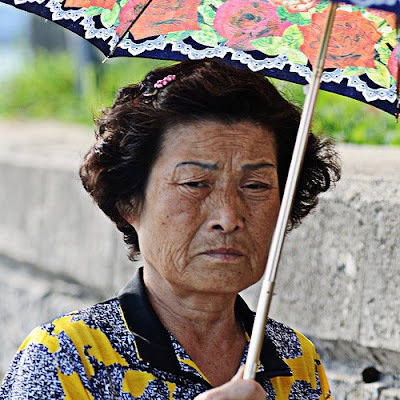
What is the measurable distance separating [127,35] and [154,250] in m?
0.69

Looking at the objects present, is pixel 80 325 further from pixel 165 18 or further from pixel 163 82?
pixel 165 18

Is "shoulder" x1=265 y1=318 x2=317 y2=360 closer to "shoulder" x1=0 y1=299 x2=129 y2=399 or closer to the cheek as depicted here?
the cheek

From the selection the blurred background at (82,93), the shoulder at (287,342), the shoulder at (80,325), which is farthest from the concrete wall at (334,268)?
the shoulder at (80,325)

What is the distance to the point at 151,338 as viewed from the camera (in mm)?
2562

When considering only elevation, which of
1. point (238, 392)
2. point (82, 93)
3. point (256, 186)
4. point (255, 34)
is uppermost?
point (255, 34)

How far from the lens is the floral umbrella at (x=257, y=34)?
9.07 feet

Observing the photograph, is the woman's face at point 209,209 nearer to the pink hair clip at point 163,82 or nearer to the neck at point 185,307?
the neck at point 185,307

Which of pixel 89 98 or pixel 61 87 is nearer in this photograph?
pixel 89 98

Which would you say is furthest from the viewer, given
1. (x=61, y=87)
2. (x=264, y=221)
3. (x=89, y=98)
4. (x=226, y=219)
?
(x=61, y=87)

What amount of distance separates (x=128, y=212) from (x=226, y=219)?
0.36 meters

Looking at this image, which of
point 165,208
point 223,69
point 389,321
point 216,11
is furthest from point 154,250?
point 389,321

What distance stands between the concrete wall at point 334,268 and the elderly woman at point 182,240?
0.75 meters

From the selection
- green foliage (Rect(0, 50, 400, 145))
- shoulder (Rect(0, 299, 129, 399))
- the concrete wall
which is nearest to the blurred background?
green foliage (Rect(0, 50, 400, 145))

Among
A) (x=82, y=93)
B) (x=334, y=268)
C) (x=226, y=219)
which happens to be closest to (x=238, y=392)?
(x=226, y=219)
